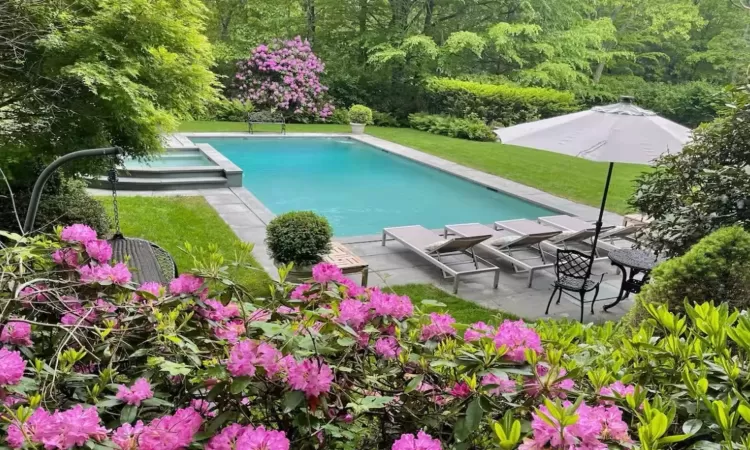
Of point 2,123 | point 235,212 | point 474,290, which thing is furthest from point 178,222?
point 474,290

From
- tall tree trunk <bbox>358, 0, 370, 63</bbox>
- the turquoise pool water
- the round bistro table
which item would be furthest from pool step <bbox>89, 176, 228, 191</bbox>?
tall tree trunk <bbox>358, 0, 370, 63</bbox>

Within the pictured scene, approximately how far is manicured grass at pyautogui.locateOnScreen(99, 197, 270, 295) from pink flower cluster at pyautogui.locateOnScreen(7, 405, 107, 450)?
172 inches

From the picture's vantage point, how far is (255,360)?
3.77ft

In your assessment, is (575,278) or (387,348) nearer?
(387,348)

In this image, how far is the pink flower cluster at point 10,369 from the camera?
1.06 meters

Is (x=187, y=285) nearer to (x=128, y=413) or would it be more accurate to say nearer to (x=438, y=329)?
(x=128, y=413)

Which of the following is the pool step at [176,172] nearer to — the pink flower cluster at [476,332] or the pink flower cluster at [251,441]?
the pink flower cluster at [476,332]

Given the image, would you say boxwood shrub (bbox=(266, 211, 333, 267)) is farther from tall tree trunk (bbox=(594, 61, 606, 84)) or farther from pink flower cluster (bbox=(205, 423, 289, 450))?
tall tree trunk (bbox=(594, 61, 606, 84))

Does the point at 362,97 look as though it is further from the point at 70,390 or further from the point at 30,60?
the point at 70,390

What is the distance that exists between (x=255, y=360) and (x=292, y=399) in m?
0.11

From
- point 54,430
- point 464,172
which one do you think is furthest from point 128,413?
point 464,172

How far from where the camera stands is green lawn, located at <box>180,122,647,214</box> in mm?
11242

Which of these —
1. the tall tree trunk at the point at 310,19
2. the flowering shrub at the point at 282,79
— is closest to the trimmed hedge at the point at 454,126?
the flowering shrub at the point at 282,79

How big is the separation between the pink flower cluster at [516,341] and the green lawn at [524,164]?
9.42m
